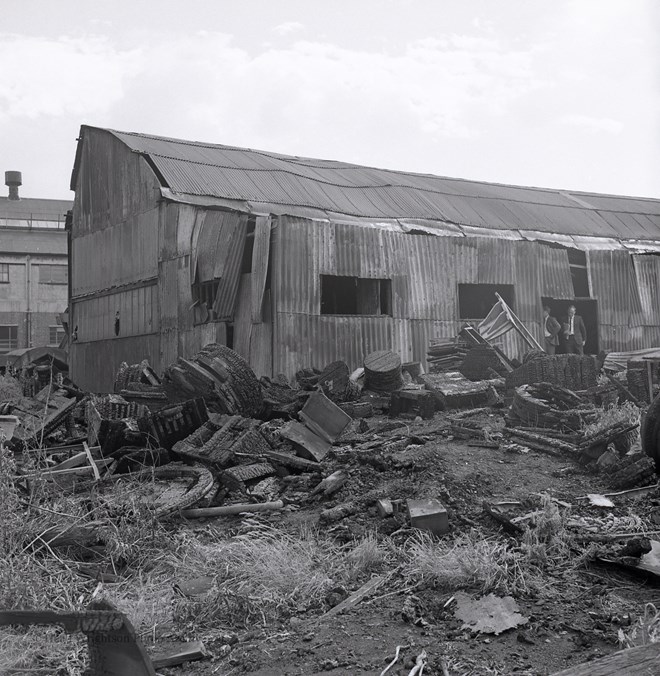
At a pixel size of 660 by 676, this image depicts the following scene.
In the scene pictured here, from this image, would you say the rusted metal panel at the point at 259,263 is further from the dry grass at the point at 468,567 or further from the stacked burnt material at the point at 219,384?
the dry grass at the point at 468,567

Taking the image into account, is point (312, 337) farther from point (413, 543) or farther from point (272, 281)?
point (413, 543)

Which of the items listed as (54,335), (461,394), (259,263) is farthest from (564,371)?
(54,335)

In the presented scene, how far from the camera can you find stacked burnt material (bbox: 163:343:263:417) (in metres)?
11.2

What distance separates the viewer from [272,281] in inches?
611

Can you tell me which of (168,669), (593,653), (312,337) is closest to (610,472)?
(593,653)

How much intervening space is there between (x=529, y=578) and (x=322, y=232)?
11840 millimetres

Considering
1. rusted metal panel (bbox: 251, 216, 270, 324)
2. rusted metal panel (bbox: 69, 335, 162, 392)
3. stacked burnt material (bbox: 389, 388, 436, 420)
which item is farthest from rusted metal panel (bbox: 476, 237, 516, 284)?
rusted metal panel (bbox: 69, 335, 162, 392)

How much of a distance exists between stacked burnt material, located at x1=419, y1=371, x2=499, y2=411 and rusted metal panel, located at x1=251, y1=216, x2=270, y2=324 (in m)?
4.36

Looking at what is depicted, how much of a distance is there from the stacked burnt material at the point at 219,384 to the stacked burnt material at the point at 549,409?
155 inches

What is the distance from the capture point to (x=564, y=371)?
12.2 meters

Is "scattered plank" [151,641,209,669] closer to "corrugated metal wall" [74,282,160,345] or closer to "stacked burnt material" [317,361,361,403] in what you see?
"stacked burnt material" [317,361,361,403]

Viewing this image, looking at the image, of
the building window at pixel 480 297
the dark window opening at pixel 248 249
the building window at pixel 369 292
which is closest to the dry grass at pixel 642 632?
the dark window opening at pixel 248 249

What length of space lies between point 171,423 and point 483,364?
7024 millimetres

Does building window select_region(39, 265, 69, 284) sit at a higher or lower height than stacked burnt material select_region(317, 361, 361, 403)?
higher
